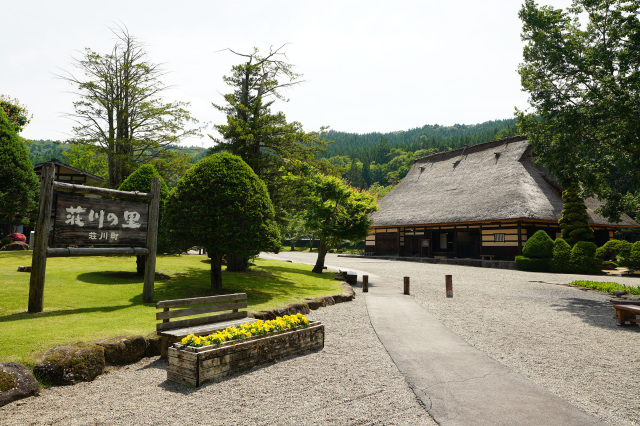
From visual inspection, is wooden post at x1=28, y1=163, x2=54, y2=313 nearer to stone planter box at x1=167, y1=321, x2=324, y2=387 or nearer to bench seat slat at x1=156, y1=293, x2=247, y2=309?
bench seat slat at x1=156, y1=293, x2=247, y2=309

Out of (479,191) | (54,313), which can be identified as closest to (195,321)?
(54,313)

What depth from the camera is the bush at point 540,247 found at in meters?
22.3

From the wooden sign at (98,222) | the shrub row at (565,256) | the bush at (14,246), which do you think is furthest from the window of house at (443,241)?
the bush at (14,246)

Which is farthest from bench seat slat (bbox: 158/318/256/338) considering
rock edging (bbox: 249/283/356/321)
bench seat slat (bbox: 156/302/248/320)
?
rock edging (bbox: 249/283/356/321)

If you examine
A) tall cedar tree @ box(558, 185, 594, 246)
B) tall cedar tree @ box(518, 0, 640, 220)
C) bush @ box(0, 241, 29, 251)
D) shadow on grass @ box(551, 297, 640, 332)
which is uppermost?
tall cedar tree @ box(518, 0, 640, 220)

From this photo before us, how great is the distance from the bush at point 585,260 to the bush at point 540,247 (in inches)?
49.7

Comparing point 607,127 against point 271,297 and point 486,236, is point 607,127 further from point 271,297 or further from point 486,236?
point 486,236

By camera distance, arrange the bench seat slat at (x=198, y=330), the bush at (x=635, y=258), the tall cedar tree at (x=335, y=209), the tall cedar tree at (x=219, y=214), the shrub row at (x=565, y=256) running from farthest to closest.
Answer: the shrub row at (x=565, y=256), the bush at (x=635, y=258), the tall cedar tree at (x=335, y=209), the tall cedar tree at (x=219, y=214), the bench seat slat at (x=198, y=330)

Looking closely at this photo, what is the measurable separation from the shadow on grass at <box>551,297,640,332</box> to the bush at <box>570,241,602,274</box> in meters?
9.97

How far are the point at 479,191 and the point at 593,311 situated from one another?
21.3m

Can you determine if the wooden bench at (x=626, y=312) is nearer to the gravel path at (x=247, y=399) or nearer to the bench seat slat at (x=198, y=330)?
the gravel path at (x=247, y=399)

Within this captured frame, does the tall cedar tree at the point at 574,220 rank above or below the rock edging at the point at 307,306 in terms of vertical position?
above

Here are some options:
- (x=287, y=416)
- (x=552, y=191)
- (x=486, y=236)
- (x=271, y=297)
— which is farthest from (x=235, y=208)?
(x=552, y=191)

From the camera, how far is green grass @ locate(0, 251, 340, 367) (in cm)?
602
